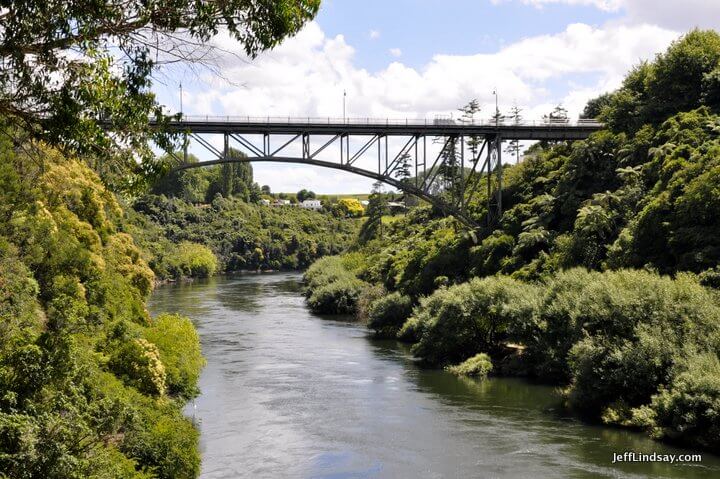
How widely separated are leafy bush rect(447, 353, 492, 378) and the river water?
828 millimetres

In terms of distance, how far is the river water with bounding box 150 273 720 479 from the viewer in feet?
84.2

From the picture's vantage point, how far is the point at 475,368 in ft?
135

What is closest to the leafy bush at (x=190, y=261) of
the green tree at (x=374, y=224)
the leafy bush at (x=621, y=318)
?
the green tree at (x=374, y=224)

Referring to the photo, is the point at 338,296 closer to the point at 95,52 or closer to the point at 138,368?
the point at 138,368

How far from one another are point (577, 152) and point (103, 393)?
137 feet

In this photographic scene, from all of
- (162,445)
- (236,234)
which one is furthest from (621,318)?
(236,234)

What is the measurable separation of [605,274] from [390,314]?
21.3 metres

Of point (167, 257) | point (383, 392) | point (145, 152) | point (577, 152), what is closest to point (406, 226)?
point (577, 152)

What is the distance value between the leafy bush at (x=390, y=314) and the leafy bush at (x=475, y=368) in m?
13.2

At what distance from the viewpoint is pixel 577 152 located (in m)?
56.6

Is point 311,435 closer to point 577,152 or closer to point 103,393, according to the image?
point 103,393

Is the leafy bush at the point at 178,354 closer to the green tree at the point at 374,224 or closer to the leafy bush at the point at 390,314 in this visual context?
the leafy bush at the point at 390,314

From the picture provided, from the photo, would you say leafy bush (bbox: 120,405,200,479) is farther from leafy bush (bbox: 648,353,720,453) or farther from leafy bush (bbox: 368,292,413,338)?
leafy bush (bbox: 368,292,413,338)

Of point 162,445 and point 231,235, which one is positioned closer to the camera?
point 162,445
